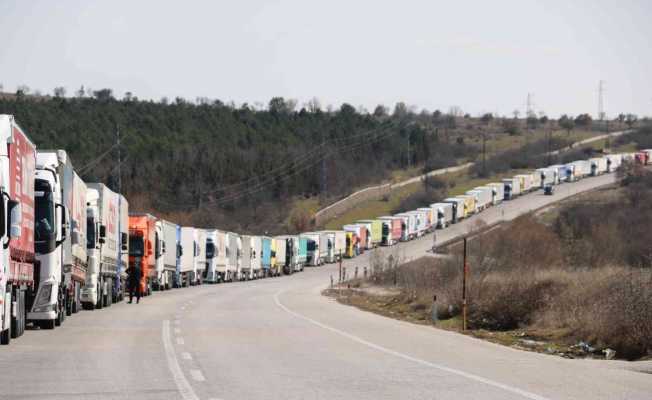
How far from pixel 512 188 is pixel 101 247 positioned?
127893 mm

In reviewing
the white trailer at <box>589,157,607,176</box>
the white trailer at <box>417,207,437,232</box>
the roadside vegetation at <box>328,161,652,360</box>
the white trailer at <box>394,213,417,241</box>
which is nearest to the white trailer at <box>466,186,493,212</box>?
the white trailer at <box>417,207,437,232</box>

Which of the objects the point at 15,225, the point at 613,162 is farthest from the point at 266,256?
the point at 613,162

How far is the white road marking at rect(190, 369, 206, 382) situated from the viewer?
15984mm

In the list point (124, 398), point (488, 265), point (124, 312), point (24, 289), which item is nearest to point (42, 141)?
point (488, 265)

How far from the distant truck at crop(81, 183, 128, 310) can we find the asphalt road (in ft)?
21.7

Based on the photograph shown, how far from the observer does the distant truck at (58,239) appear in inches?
1057

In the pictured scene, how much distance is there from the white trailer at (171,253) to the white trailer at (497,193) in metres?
92.6

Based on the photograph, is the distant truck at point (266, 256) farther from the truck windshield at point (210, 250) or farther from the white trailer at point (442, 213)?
the white trailer at point (442, 213)

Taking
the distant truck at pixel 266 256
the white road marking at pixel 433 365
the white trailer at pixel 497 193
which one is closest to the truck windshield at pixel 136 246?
the white road marking at pixel 433 365

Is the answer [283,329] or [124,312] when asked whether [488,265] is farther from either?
[283,329]

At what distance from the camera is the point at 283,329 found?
2848 centimetres

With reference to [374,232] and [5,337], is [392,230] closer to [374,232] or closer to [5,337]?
[374,232]

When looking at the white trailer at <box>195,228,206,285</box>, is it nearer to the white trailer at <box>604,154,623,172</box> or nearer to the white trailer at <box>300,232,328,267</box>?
the white trailer at <box>300,232,328,267</box>

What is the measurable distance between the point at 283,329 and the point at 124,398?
580 inches
